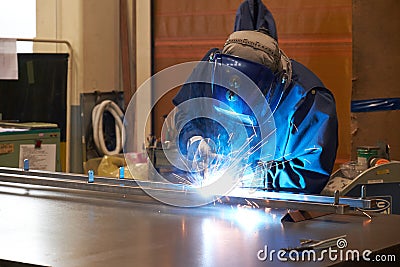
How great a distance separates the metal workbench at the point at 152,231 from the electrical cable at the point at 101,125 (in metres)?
3.21

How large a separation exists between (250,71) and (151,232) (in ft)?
1.99

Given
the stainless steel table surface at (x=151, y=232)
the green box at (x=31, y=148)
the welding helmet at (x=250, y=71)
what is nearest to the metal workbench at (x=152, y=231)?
the stainless steel table surface at (x=151, y=232)

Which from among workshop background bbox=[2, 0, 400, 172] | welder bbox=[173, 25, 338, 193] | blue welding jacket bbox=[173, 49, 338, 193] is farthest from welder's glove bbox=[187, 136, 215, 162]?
workshop background bbox=[2, 0, 400, 172]

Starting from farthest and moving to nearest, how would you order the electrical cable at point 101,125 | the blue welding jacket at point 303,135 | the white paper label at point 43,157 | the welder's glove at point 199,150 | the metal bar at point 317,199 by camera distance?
1. the electrical cable at point 101,125
2. the white paper label at point 43,157
3. the blue welding jacket at point 303,135
4. the welder's glove at point 199,150
5. the metal bar at point 317,199

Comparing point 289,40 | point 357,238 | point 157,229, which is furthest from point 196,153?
point 289,40

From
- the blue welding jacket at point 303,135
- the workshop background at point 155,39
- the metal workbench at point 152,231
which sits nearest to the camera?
the metal workbench at point 152,231

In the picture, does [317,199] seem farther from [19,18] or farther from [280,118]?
[19,18]

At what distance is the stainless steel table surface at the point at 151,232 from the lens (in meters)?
1.43

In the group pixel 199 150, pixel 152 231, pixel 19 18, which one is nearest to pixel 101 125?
pixel 19 18

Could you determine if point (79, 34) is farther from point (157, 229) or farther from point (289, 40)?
point (157, 229)

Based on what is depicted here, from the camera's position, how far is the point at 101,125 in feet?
17.8

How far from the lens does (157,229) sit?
1.71m

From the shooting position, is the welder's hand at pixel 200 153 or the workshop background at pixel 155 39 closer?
the welder's hand at pixel 200 153

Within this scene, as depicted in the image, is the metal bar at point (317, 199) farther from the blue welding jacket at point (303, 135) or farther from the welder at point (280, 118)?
the blue welding jacket at point (303, 135)
